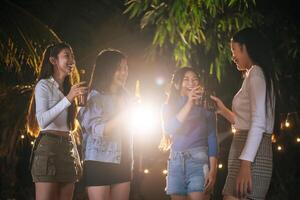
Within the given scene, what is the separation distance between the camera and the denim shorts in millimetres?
3693

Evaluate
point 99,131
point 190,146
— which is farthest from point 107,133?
point 190,146

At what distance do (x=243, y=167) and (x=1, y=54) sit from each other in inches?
148

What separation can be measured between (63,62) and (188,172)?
1.24 m

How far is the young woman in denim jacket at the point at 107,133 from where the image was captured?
3.19 meters

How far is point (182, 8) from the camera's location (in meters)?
5.41

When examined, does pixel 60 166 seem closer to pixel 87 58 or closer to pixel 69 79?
pixel 69 79

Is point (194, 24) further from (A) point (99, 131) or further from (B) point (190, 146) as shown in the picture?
(A) point (99, 131)

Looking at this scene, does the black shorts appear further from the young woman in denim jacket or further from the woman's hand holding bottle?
the woman's hand holding bottle

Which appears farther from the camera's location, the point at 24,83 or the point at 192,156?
the point at 24,83

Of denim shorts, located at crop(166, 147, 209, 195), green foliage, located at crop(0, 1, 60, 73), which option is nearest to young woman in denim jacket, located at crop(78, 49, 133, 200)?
denim shorts, located at crop(166, 147, 209, 195)

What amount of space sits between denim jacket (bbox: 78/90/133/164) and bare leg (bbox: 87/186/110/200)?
179 mm

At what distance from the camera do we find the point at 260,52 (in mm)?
2650

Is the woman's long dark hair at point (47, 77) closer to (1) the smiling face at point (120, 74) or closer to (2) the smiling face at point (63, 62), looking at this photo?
(2) the smiling face at point (63, 62)

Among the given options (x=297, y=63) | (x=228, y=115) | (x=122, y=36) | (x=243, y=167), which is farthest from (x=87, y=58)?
(x=243, y=167)
